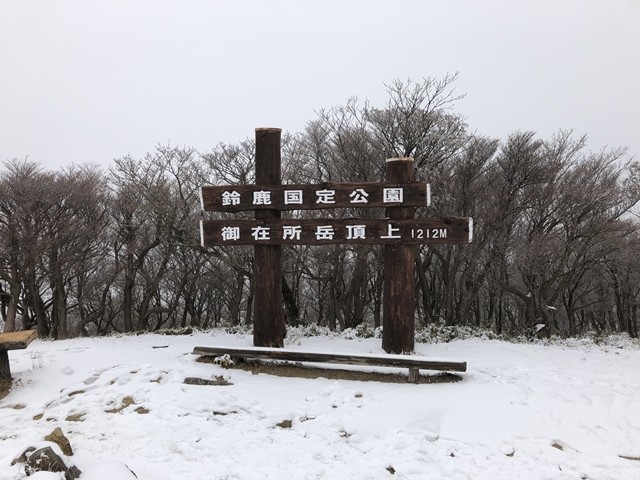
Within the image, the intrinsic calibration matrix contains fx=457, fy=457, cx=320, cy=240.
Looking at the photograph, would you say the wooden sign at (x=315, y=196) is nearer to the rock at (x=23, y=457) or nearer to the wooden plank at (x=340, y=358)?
the wooden plank at (x=340, y=358)

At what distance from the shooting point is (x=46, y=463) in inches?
144

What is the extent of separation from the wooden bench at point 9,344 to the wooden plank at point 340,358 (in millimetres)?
2480

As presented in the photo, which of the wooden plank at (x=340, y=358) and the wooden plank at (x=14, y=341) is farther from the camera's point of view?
the wooden plank at (x=340, y=358)

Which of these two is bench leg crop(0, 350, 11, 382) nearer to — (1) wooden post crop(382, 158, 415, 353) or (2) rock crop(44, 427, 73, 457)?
(2) rock crop(44, 427, 73, 457)

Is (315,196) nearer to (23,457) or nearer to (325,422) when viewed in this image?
(325,422)

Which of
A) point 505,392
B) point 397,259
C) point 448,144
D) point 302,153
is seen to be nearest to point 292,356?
point 397,259

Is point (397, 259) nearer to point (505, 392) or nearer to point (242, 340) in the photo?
point (505, 392)

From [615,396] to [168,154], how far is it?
50.9 ft

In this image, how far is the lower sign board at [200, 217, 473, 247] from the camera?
26.1ft

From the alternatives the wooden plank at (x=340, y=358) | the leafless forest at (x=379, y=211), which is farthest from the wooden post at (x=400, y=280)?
the leafless forest at (x=379, y=211)

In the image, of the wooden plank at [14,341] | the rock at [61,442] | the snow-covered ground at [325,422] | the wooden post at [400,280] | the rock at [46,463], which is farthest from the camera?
the wooden post at [400,280]

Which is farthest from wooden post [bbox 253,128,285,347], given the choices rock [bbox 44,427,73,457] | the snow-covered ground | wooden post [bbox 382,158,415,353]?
rock [bbox 44,427,73,457]

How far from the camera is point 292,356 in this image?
24.2 feet

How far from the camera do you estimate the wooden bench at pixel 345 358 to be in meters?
6.76
